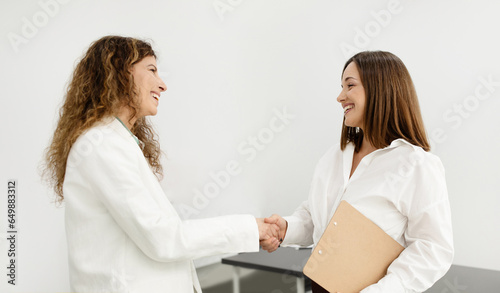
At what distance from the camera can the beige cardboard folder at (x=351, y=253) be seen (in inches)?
48.4

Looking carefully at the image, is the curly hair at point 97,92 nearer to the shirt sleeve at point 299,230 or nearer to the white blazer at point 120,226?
the white blazer at point 120,226

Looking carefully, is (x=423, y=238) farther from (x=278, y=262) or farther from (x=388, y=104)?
(x=278, y=262)

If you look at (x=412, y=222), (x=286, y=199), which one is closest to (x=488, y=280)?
(x=412, y=222)

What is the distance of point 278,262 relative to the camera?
7.10ft

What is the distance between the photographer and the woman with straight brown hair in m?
1.17

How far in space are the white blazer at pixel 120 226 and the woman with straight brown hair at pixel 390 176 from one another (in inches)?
18.3

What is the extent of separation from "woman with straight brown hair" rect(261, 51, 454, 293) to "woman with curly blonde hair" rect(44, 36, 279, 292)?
36cm

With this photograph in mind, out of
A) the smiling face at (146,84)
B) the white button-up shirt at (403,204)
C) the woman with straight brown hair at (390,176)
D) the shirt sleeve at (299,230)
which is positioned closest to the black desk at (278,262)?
the shirt sleeve at (299,230)

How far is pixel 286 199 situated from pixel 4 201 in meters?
1.72

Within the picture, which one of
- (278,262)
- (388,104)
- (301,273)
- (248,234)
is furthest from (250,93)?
(248,234)

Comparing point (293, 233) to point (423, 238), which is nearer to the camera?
point (423, 238)

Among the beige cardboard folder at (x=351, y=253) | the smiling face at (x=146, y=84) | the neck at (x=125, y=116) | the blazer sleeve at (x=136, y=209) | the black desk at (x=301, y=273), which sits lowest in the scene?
the black desk at (x=301, y=273)

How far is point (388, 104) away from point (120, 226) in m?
0.91

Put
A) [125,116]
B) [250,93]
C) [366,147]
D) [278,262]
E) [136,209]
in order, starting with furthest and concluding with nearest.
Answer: [250,93] → [278,262] → [366,147] → [125,116] → [136,209]
